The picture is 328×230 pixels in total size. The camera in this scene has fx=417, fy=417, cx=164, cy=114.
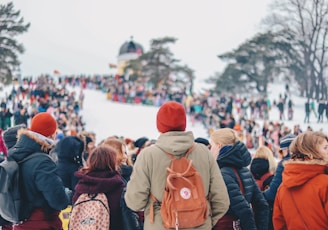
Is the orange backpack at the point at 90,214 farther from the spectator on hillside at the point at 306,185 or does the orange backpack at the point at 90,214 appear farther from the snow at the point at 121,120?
the snow at the point at 121,120

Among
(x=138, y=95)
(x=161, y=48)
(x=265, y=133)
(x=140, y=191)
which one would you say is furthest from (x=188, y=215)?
(x=161, y=48)

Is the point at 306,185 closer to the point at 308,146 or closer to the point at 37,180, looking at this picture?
the point at 308,146

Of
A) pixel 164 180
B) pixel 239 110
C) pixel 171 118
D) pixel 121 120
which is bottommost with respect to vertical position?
pixel 121 120

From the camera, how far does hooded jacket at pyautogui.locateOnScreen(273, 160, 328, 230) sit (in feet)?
9.23

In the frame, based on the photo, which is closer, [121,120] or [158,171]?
[158,171]

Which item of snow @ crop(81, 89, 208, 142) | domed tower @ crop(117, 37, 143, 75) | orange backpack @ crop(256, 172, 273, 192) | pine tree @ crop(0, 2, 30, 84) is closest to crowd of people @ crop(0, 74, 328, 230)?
orange backpack @ crop(256, 172, 273, 192)

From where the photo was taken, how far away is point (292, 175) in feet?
9.57

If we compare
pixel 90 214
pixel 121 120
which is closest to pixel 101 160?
pixel 90 214

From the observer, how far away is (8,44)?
34.3 m

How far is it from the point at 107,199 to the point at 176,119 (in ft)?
2.88

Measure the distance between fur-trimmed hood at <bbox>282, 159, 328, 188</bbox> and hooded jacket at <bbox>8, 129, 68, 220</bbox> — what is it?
169 cm

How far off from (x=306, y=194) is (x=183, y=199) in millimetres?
893

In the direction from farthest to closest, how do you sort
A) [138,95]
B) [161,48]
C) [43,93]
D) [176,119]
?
[161,48], [138,95], [43,93], [176,119]

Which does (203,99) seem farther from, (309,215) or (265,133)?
(309,215)
